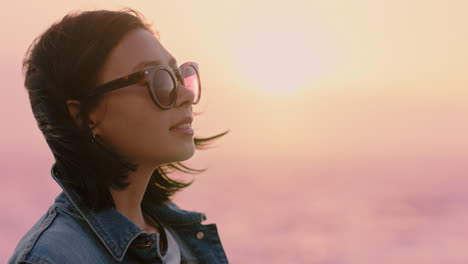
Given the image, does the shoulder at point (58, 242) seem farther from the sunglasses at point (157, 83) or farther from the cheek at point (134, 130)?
the sunglasses at point (157, 83)

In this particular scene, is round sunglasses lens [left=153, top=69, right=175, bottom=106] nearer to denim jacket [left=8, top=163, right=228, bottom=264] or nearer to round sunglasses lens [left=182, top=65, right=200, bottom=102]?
round sunglasses lens [left=182, top=65, right=200, bottom=102]

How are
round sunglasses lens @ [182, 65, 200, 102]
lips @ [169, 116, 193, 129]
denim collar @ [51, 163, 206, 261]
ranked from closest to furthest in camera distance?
denim collar @ [51, 163, 206, 261] → lips @ [169, 116, 193, 129] → round sunglasses lens @ [182, 65, 200, 102]

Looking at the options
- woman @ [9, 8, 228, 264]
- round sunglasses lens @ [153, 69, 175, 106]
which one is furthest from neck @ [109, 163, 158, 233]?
round sunglasses lens @ [153, 69, 175, 106]

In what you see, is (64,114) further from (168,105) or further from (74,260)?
(74,260)

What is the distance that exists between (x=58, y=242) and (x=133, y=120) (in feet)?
2.42

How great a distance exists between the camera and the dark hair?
3.12 metres

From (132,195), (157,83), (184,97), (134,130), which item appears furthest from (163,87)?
(132,195)

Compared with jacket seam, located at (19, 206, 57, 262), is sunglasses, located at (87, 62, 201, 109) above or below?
above

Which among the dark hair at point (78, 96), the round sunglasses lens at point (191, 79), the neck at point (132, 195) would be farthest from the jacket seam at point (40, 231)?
the round sunglasses lens at point (191, 79)

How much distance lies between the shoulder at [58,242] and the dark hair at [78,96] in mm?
142

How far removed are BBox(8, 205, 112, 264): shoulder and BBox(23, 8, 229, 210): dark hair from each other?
142 mm

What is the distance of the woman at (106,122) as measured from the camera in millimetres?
3082

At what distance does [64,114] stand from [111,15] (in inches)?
24.0

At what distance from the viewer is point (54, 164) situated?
10.7 feet
